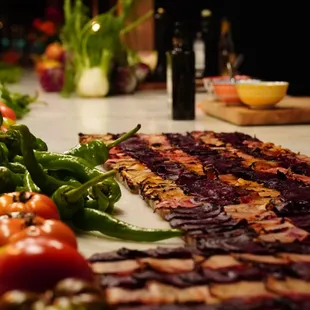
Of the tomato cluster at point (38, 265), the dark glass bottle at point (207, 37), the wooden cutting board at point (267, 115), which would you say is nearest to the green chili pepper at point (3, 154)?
the tomato cluster at point (38, 265)

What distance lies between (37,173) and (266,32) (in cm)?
383

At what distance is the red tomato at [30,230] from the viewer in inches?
41.0

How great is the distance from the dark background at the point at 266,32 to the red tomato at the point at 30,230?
3.29 metres

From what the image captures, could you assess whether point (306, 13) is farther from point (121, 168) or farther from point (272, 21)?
point (121, 168)

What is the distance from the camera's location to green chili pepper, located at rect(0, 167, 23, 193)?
4.46 ft

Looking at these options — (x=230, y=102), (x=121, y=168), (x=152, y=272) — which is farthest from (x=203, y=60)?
(x=152, y=272)

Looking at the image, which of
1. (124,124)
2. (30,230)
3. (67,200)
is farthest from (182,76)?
(30,230)

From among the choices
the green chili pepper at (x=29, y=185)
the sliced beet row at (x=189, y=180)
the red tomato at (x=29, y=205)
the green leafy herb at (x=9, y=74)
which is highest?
the red tomato at (x=29, y=205)

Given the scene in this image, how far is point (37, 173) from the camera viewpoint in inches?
54.2

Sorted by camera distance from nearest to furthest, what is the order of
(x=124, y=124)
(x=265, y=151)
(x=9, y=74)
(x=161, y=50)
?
(x=265, y=151) → (x=124, y=124) → (x=161, y=50) → (x=9, y=74)

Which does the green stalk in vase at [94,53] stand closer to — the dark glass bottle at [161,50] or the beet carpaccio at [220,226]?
the dark glass bottle at [161,50]

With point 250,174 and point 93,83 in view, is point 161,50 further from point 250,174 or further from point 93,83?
point 250,174

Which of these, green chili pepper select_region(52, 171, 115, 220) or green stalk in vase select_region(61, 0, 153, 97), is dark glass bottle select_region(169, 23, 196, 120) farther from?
green chili pepper select_region(52, 171, 115, 220)

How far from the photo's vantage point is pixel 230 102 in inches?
119
